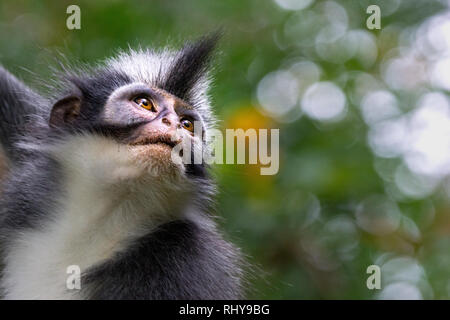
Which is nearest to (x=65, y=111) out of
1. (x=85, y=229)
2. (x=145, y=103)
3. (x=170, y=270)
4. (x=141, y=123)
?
(x=145, y=103)

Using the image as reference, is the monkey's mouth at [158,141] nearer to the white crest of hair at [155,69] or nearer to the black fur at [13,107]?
the white crest of hair at [155,69]

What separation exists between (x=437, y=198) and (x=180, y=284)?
4201mm

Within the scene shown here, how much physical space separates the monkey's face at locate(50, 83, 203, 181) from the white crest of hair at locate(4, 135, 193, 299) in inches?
1.5

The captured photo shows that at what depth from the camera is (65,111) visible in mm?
5453

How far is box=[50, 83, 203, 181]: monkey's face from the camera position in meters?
4.84

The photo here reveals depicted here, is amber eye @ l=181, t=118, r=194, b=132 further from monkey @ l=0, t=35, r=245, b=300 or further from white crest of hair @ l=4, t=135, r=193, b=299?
white crest of hair @ l=4, t=135, r=193, b=299

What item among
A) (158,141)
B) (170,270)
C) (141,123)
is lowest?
(170,270)

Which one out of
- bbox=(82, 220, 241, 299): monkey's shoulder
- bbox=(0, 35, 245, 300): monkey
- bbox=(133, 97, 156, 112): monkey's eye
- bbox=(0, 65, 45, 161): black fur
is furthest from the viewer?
bbox=(0, 65, 45, 161): black fur

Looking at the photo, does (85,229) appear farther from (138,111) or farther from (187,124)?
(187,124)

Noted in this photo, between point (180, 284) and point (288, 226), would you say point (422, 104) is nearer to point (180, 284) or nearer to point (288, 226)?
point (288, 226)

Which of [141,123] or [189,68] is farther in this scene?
[189,68]

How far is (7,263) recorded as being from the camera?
17.2 ft

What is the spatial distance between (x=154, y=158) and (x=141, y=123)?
279 millimetres

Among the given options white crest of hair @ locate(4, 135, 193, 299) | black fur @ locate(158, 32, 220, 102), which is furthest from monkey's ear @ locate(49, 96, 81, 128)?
black fur @ locate(158, 32, 220, 102)
